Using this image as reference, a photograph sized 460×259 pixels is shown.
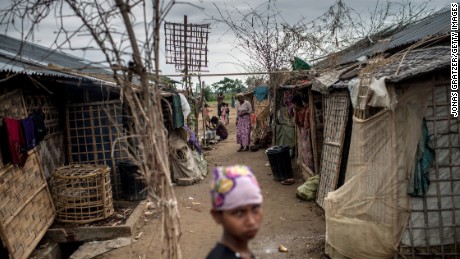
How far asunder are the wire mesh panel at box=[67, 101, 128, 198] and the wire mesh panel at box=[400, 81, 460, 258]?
5.72 metres

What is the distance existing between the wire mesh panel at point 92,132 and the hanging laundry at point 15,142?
257cm

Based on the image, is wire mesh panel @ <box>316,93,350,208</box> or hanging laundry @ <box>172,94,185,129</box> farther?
hanging laundry @ <box>172,94,185,129</box>

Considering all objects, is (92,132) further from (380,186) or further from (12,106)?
(380,186)

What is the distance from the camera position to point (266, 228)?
6312mm

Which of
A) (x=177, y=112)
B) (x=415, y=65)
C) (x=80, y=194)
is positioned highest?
(x=415, y=65)

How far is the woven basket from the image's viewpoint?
20.5ft

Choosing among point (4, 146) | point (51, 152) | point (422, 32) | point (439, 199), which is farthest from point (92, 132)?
point (422, 32)

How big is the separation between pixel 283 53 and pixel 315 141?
4.93 metres

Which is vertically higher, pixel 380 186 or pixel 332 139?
pixel 332 139

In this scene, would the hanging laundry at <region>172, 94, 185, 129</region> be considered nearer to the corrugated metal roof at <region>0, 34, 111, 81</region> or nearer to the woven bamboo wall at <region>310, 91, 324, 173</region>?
the corrugated metal roof at <region>0, 34, 111, 81</region>

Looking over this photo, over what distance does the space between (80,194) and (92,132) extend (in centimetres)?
209

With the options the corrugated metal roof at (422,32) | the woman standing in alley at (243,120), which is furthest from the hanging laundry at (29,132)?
the woman standing in alley at (243,120)

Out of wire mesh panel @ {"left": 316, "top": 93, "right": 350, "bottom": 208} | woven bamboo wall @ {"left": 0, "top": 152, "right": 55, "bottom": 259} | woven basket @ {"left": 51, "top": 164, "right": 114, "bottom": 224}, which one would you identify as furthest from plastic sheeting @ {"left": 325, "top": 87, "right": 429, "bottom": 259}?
woven bamboo wall @ {"left": 0, "top": 152, "right": 55, "bottom": 259}

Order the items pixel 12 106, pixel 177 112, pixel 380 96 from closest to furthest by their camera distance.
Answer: pixel 380 96 → pixel 12 106 → pixel 177 112
